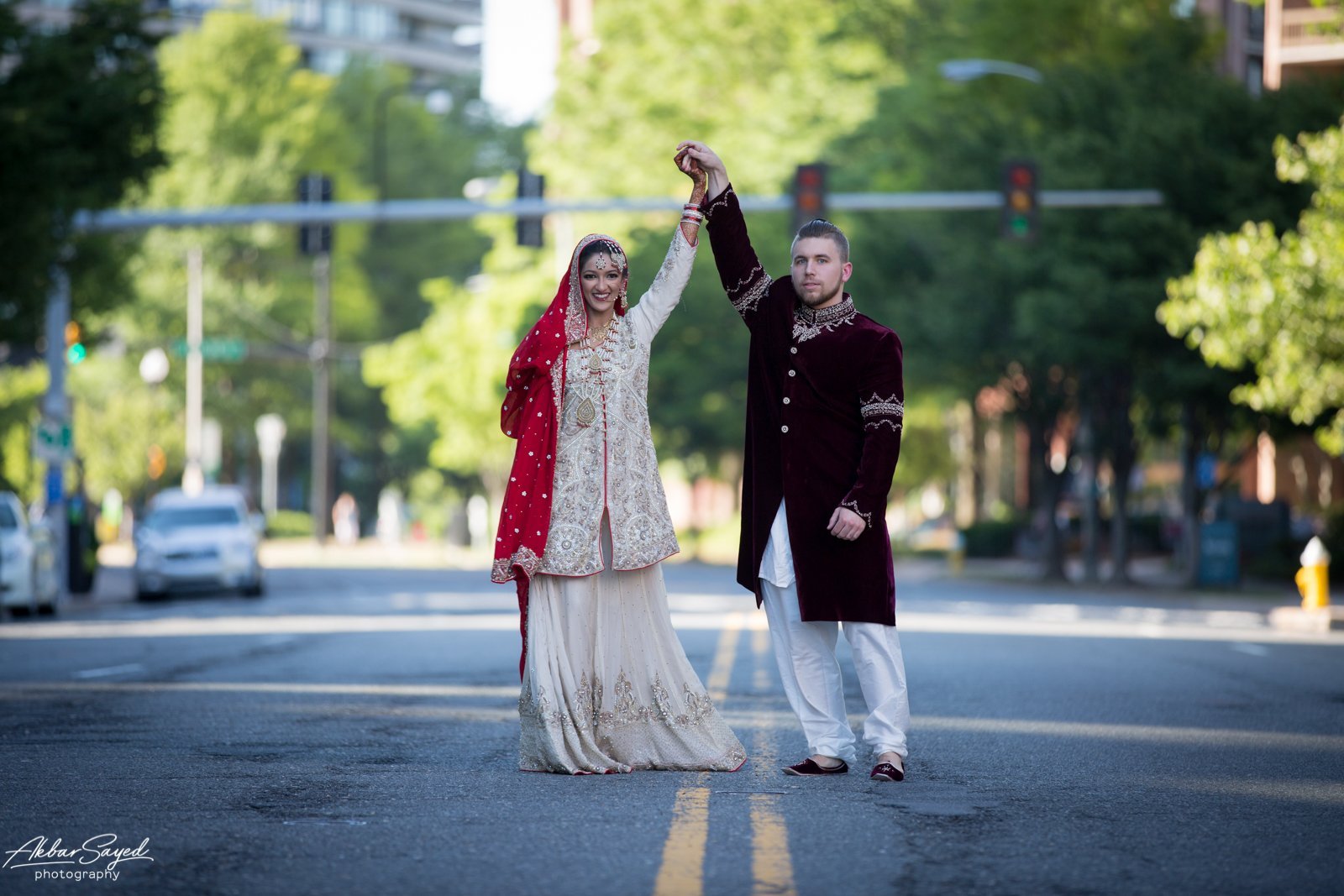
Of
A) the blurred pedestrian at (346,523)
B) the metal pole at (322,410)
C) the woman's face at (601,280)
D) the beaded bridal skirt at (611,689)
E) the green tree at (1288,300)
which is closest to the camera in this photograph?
the beaded bridal skirt at (611,689)

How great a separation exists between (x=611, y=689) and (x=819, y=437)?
1.36 m

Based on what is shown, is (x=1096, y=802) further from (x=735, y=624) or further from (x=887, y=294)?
(x=887, y=294)

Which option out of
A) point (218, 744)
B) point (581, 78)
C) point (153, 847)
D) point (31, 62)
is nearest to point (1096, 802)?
point (153, 847)

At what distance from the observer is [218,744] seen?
9664 millimetres

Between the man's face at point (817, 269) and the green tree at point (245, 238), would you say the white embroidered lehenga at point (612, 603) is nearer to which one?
the man's face at point (817, 269)

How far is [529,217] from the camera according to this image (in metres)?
26.3

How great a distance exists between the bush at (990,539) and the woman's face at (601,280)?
148 ft

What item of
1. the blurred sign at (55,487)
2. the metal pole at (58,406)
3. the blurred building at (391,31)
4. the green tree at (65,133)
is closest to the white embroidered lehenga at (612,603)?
the green tree at (65,133)

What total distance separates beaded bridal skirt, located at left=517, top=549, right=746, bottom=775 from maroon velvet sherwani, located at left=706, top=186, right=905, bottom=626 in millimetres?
501

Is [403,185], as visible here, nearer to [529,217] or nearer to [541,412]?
[529,217]

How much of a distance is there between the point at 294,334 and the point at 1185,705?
51.3 m

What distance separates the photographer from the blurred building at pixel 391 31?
98.3m

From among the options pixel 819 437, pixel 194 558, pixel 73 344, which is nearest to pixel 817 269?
pixel 819 437

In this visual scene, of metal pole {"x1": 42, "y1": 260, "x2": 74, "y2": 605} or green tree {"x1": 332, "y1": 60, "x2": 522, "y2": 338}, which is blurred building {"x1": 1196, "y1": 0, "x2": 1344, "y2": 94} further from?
green tree {"x1": 332, "y1": 60, "x2": 522, "y2": 338}
